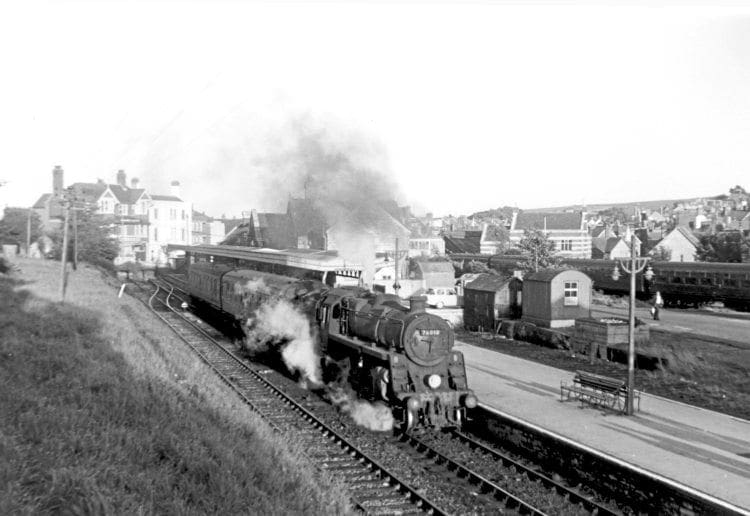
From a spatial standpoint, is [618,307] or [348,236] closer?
[348,236]

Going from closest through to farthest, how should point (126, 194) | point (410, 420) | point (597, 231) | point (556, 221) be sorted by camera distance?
point (410, 420) → point (556, 221) → point (126, 194) → point (597, 231)

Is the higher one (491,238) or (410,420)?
(491,238)

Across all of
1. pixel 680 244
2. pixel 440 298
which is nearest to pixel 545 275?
pixel 440 298

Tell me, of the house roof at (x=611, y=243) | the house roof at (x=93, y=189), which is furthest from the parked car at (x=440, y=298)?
the house roof at (x=93, y=189)

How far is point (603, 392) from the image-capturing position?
16.1 meters

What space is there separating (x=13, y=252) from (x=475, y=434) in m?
48.3

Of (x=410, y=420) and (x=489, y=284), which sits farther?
(x=489, y=284)

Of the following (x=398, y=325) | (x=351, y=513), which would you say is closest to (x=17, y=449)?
(x=351, y=513)

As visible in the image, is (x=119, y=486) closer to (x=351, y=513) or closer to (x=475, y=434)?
(x=351, y=513)

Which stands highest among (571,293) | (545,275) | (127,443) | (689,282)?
(545,275)

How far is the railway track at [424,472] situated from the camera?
420 inches

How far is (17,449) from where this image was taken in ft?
25.3

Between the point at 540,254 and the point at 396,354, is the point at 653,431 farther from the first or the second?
the point at 540,254

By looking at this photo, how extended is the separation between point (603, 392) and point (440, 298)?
2604 cm
